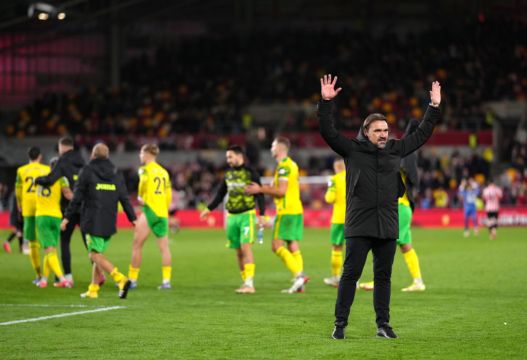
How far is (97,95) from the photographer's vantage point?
176 feet

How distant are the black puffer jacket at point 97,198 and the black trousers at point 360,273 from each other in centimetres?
554

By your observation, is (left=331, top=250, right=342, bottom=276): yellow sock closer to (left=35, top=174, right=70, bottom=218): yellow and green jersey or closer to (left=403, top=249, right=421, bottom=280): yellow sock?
(left=403, top=249, right=421, bottom=280): yellow sock

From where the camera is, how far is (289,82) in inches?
2039

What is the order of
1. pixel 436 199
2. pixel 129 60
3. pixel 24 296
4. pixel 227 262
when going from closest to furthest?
1. pixel 24 296
2. pixel 227 262
3. pixel 436 199
4. pixel 129 60

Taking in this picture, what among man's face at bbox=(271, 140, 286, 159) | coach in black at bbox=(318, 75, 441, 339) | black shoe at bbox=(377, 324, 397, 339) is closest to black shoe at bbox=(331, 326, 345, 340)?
coach in black at bbox=(318, 75, 441, 339)

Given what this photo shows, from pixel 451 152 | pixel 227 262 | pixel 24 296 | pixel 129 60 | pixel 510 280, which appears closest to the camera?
pixel 24 296

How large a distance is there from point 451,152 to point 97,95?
725 inches

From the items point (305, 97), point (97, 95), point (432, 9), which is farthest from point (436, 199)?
point (97, 95)

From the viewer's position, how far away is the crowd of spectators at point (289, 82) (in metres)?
48.6

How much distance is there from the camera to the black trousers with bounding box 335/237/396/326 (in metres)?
10.6

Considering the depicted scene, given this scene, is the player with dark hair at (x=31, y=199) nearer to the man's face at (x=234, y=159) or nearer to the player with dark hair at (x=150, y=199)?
the player with dark hair at (x=150, y=199)

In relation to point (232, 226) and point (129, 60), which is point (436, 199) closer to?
point (129, 60)

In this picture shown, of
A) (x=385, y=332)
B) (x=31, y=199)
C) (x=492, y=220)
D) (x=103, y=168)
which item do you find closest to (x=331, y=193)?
(x=103, y=168)

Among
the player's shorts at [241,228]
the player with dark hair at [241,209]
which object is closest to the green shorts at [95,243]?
the player with dark hair at [241,209]
